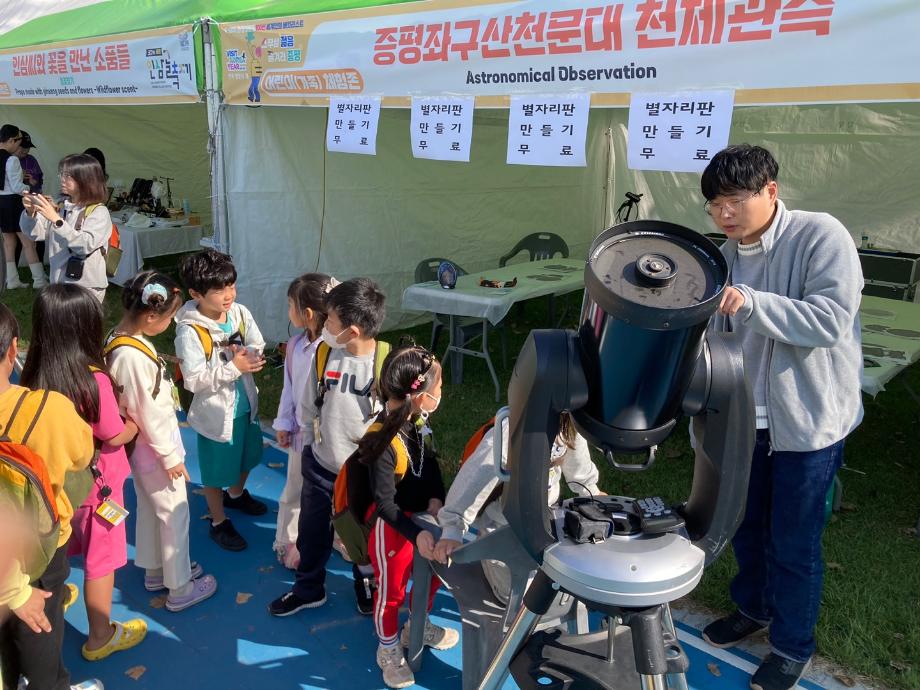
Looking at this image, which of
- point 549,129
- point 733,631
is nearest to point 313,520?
point 733,631

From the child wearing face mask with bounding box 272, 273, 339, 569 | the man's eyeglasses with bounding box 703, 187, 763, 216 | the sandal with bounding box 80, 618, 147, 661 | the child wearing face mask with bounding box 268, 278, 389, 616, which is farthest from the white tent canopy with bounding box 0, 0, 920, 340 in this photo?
the sandal with bounding box 80, 618, 147, 661

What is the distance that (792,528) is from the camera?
88.7 inches

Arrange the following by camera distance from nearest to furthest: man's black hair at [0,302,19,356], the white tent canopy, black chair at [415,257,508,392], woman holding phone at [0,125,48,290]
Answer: man's black hair at [0,302,19,356], the white tent canopy, black chair at [415,257,508,392], woman holding phone at [0,125,48,290]

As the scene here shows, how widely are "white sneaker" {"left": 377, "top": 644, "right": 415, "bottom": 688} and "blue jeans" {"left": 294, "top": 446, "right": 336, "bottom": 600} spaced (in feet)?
1.55

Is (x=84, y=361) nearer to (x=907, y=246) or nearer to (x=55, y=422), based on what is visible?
(x=55, y=422)

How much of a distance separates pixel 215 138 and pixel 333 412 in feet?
11.9

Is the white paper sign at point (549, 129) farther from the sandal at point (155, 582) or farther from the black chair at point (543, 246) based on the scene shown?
the black chair at point (543, 246)

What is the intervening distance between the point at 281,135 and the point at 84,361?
149 inches

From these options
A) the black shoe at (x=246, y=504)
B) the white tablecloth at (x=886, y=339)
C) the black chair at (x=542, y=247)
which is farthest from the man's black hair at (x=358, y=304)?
the black chair at (x=542, y=247)

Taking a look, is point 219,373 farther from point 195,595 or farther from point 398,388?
point 398,388

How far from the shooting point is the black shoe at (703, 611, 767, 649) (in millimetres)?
2670

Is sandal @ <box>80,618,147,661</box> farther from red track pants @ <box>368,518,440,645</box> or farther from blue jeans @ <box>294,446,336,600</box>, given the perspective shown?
red track pants @ <box>368,518,440,645</box>

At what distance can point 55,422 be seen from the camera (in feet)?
6.23

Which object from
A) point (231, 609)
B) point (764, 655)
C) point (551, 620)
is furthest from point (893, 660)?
point (231, 609)
